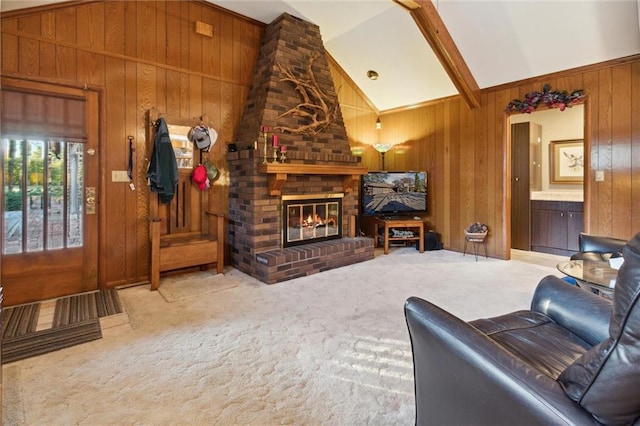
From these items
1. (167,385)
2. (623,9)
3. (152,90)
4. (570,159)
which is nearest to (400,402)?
(167,385)

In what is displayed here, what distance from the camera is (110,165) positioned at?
134 inches

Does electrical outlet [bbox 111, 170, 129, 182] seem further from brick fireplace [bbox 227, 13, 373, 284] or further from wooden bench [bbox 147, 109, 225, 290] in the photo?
brick fireplace [bbox 227, 13, 373, 284]

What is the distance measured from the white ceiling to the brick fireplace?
50 cm

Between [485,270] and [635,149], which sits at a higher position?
[635,149]

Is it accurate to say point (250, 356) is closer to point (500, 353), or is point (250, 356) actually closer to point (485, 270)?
point (500, 353)

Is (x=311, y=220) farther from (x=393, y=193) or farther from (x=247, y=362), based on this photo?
(x=247, y=362)

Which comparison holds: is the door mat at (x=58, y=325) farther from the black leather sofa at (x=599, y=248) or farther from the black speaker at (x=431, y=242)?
the black speaker at (x=431, y=242)

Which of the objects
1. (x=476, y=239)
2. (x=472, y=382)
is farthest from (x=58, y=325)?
(x=476, y=239)

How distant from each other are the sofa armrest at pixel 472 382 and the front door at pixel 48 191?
11.1 feet

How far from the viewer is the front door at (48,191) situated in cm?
296

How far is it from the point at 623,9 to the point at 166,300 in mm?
5113

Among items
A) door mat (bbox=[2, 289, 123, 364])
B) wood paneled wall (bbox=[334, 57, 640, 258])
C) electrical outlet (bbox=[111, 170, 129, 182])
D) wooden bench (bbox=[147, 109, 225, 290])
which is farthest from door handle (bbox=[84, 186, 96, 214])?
wood paneled wall (bbox=[334, 57, 640, 258])

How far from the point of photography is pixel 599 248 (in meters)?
2.91

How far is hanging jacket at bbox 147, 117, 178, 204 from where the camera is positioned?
11.4ft
